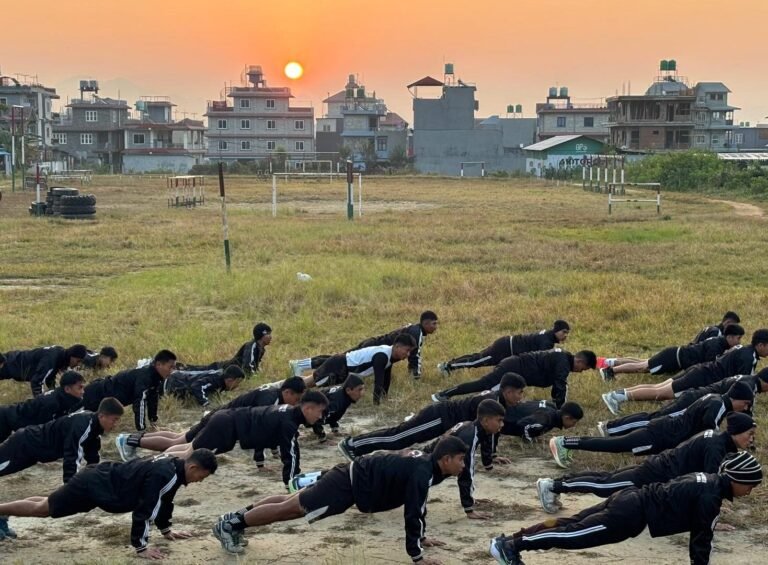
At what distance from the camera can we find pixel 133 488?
7453 millimetres

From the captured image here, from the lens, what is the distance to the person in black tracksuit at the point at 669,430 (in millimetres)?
8938

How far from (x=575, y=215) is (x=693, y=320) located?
800 inches

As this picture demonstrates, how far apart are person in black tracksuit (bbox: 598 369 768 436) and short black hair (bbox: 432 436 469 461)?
8.96ft

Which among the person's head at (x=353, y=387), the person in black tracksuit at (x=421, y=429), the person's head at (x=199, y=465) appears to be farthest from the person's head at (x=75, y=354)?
the person's head at (x=199, y=465)

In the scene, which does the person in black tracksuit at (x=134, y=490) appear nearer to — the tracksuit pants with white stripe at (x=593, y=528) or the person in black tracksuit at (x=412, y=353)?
the tracksuit pants with white stripe at (x=593, y=528)

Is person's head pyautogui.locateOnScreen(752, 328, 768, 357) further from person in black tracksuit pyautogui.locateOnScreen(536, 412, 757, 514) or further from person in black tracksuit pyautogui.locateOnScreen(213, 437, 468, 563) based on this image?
person in black tracksuit pyautogui.locateOnScreen(213, 437, 468, 563)

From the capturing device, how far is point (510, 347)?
12297 mm

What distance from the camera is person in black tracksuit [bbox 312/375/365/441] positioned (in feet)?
32.1

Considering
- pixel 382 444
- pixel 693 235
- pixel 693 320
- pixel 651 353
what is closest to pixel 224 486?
pixel 382 444

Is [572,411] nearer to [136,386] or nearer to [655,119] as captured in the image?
[136,386]

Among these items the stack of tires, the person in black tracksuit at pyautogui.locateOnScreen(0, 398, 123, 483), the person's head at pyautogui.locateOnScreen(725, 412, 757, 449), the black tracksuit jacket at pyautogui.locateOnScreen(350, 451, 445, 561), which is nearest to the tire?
the stack of tires

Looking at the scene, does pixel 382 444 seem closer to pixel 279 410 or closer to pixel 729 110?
pixel 279 410

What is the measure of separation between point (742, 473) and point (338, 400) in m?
4.44

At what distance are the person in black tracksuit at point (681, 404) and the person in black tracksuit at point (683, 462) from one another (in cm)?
155
